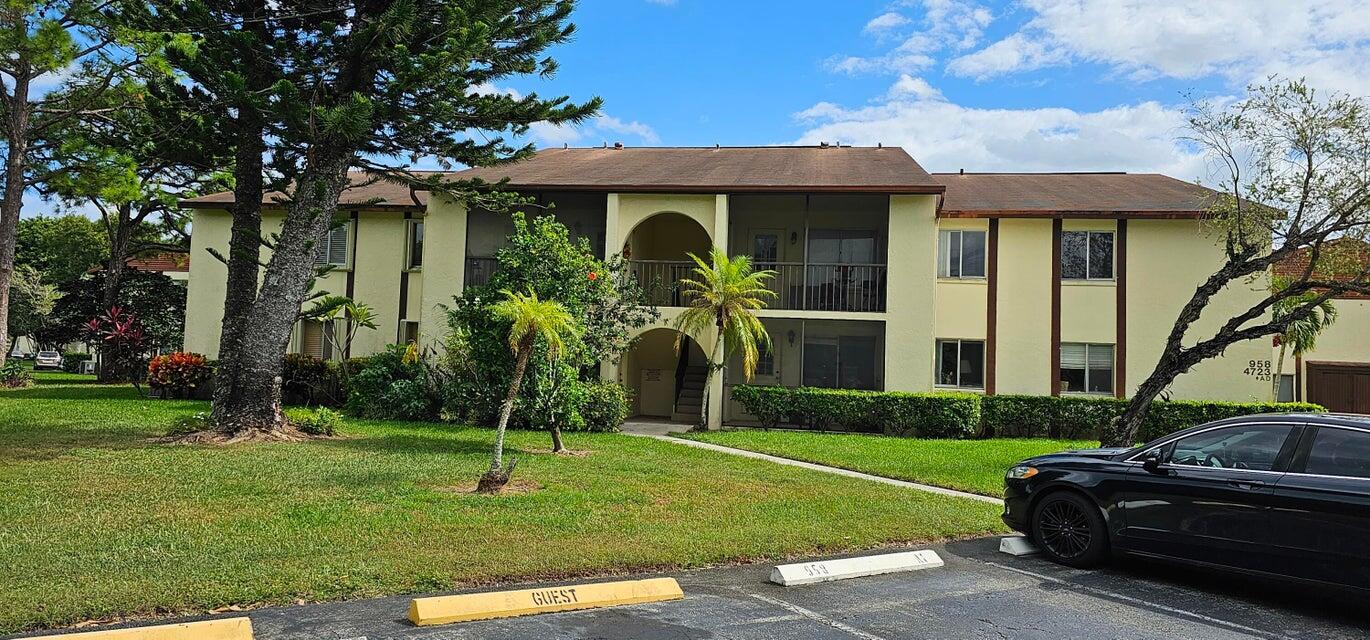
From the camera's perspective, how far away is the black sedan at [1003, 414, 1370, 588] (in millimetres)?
6191

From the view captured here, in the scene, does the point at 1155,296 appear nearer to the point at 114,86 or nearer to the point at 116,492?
the point at 116,492

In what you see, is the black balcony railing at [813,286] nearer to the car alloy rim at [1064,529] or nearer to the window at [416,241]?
the window at [416,241]

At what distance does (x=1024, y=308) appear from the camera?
2062cm

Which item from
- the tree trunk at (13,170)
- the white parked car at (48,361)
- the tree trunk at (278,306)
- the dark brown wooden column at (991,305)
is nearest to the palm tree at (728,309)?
the dark brown wooden column at (991,305)

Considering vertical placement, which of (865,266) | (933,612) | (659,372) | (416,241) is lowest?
(933,612)

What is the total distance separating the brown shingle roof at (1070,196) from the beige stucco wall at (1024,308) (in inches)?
23.4

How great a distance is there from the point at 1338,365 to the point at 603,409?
19.1 meters

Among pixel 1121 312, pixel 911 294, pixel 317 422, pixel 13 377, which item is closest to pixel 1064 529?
pixel 317 422

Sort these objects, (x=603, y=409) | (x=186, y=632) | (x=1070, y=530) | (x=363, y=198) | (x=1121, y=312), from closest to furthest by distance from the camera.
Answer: (x=186, y=632), (x=1070, y=530), (x=603, y=409), (x=1121, y=312), (x=363, y=198)

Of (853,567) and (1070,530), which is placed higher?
(1070,530)

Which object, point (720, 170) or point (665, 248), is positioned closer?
point (720, 170)

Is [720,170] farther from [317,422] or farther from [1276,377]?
[1276,377]

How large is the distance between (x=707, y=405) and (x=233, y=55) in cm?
1109

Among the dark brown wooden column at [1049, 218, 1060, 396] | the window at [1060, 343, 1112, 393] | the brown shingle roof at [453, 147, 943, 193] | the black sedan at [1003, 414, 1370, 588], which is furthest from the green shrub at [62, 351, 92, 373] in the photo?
the black sedan at [1003, 414, 1370, 588]
